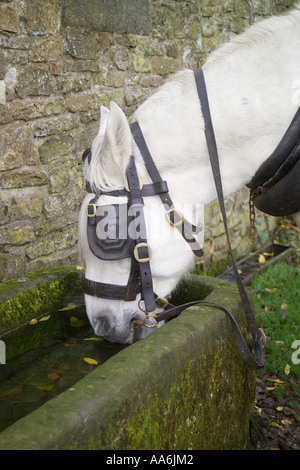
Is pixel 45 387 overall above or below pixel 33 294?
below

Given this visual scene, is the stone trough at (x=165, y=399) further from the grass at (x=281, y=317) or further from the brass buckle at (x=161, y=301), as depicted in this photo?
the grass at (x=281, y=317)

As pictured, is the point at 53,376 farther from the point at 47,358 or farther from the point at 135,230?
the point at 135,230

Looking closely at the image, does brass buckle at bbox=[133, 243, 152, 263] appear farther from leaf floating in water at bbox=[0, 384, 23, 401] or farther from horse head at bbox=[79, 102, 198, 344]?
leaf floating in water at bbox=[0, 384, 23, 401]

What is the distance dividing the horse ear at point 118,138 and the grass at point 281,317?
1938mm

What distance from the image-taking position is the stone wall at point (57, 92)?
10.7 ft

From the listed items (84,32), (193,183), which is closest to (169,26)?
(84,32)

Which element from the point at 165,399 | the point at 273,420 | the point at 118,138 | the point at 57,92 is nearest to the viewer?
the point at 165,399

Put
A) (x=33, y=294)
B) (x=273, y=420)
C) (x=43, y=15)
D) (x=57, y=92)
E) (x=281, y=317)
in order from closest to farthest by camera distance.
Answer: (x=33, y=294)
(x=273, y=420)
(x=43, y=15)
(x=57, y=92)
(x=281, y=317)

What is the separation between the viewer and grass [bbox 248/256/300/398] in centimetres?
337

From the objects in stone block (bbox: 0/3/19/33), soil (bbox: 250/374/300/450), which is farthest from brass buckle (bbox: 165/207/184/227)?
stone block (bbox: 0/3/19/33)

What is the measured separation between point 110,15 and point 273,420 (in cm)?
309

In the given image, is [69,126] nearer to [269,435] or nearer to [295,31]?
[295,31]

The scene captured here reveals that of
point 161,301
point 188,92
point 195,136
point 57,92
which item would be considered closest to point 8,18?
point 57,92

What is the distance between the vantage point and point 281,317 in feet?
13.6
